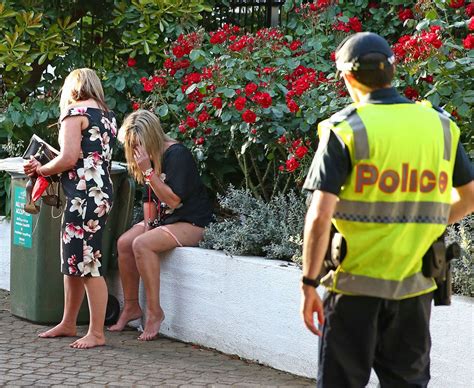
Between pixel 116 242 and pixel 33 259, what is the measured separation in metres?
0.57

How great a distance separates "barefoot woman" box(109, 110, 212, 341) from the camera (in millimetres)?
6816

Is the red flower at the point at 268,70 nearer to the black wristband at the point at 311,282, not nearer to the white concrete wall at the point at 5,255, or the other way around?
the white concrete wall at the point at 5,255

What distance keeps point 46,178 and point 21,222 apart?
2.42ft

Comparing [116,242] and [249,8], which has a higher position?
[249,8]

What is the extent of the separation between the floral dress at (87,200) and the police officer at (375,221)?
308 centimetres

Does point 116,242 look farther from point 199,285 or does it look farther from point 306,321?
point 306,321

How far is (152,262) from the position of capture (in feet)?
22.3

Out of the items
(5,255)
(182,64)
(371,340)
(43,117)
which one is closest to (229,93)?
(182,64)

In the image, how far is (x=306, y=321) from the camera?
3.58 meters

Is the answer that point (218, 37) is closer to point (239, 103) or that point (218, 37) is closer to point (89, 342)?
point (239, 103)

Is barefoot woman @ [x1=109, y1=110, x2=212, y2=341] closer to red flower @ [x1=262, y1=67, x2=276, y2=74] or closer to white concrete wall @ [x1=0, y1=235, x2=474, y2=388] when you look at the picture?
white concrete wall @ [x1=0, y1=235, x2=474, y2=388]

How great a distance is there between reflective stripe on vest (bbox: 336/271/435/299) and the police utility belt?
56 millimetres

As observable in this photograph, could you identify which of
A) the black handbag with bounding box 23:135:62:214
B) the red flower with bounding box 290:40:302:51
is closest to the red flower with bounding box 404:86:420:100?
the red flower with bounding box 290:40:302:51

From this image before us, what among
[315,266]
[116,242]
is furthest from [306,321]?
[116,242]
